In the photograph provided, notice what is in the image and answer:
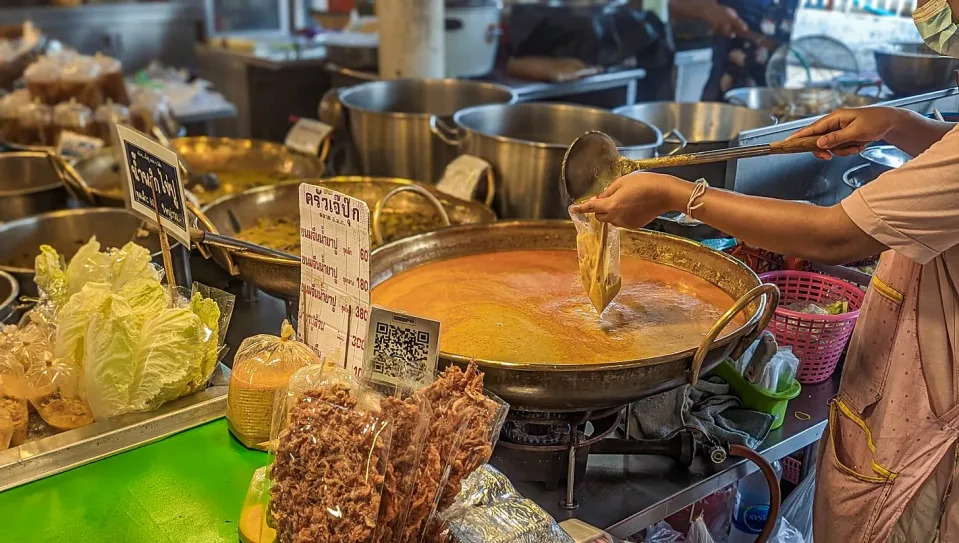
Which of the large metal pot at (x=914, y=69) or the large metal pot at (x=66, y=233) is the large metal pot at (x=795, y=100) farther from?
the large metal pot at (x=66, y=233)

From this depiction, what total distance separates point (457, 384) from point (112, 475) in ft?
2.40

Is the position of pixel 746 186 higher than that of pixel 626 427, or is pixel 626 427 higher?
pixel 746 186

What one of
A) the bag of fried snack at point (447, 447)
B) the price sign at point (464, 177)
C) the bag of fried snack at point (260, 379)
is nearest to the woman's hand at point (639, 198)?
the bag of fried snack at point (447, 447)

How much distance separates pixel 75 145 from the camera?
3256 millimetres

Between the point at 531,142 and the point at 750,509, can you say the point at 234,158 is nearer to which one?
the point at 531,142

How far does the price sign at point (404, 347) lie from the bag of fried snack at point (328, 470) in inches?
7.1

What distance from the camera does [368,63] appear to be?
13.9 ft

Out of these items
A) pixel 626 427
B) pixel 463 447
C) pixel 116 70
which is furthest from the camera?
pixel 116 70

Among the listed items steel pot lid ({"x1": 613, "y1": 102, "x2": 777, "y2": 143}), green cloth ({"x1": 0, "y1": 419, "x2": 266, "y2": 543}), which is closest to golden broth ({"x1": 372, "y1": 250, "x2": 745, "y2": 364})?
green cloth ({"x1": 0, "y1": 419, "x2": 266, "y2": 543})

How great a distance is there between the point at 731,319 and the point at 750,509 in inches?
40.6

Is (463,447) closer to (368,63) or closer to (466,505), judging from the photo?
(466,505)

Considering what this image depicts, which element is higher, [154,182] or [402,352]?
[154,182]

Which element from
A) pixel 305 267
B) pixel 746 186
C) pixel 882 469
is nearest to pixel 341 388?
pixel 305 267

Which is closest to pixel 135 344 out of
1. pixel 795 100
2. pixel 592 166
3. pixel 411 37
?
pixel 592 166
